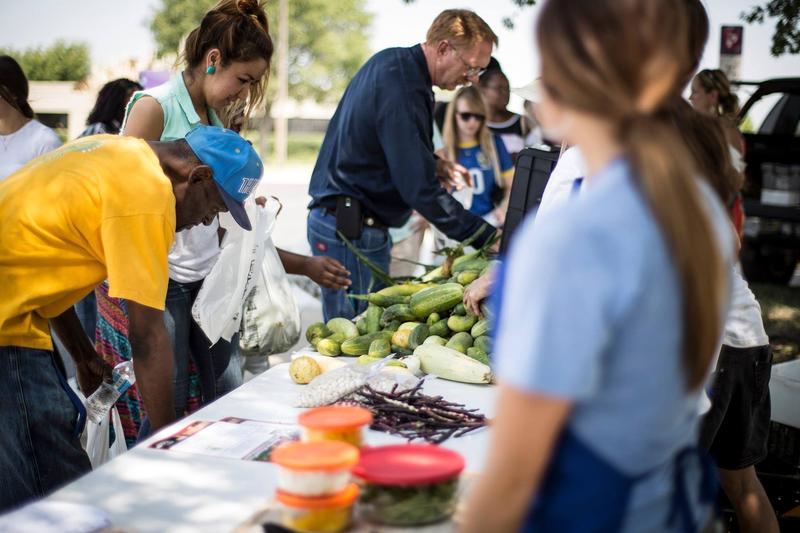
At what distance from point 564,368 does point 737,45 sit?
771 centimetres

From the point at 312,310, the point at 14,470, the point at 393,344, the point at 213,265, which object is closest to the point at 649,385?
the point at 14,470

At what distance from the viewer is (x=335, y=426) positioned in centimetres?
176

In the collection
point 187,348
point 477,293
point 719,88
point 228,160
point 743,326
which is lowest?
point 187,348

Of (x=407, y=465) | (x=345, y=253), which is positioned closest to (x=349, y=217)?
(x=345, y=253)

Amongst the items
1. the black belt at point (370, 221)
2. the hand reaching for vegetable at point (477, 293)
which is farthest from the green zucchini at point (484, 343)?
the black belt at point (370, 221)

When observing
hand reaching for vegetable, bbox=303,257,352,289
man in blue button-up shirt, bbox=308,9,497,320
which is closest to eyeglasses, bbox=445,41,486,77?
man in blue button-up shirt, bbox=308,9,497,320

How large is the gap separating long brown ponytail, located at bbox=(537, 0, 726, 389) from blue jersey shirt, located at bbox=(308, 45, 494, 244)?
282cm

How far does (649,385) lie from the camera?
1229 millimetres

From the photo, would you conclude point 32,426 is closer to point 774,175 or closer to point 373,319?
point 373,319

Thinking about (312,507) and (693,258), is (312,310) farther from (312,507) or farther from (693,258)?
(693,258)

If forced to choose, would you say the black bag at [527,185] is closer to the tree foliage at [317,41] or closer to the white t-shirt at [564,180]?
the white t-shirt at [564,180]

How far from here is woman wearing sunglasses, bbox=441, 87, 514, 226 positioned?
6480 millimetres

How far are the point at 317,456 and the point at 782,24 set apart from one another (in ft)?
21.6

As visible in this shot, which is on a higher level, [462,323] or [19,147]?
[19,147]
